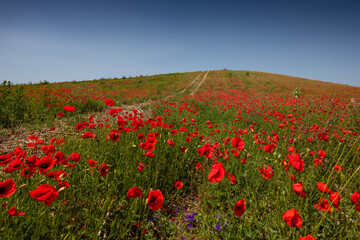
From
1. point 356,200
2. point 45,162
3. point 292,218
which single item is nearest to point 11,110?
point 45,162

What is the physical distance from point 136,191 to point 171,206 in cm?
136

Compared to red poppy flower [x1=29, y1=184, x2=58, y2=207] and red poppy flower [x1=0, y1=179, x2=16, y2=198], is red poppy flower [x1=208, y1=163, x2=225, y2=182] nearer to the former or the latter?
red poppy flower [x1=29, y1=184, x2=58, y2=207]

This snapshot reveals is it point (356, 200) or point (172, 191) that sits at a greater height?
point (356, 200)

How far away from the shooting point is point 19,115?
216 inches

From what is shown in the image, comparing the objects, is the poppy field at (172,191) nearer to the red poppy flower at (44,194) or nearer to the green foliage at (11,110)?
the red poppy flower at (44,194)

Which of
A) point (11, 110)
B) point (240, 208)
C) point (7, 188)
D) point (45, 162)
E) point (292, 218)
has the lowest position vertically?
point (240, 208)

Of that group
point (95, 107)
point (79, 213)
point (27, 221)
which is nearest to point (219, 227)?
point (79, 213)

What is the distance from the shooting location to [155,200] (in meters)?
1.26

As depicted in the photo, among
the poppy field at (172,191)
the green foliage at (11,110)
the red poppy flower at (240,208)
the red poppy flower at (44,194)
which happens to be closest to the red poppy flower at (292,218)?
the poppy field at (172,191)

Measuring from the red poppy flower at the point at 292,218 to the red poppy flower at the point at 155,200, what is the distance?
874mm

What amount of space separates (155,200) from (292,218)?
1.02 metres

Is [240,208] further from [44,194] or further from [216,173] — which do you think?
[44,194]

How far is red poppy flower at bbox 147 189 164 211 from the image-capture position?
3.85 feet

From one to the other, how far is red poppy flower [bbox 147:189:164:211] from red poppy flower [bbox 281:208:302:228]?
2.87 ft
